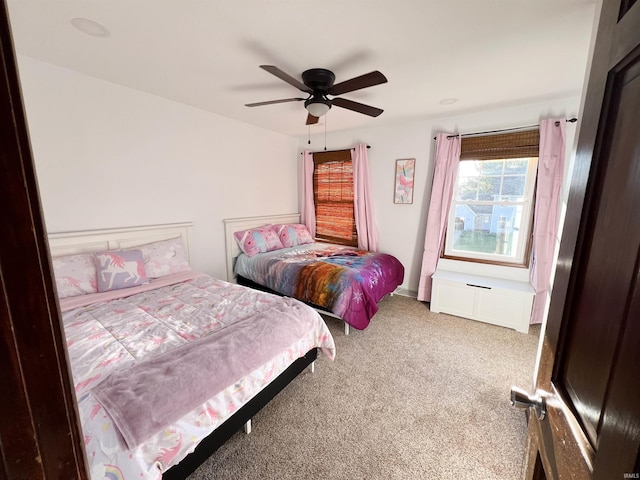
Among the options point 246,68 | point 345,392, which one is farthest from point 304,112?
point 345,392

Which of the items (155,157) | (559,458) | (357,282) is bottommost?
(357,282)

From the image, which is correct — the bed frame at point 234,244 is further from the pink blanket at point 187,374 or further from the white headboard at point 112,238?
the pink blanket at point 187,374

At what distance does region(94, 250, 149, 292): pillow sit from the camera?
218 centimetres

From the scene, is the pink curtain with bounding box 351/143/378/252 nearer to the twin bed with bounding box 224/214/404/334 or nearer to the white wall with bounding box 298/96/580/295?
the white wall with bounding box 298/96/580/295

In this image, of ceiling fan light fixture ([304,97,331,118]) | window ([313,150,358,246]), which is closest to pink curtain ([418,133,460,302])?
window ([313,150,358,246])

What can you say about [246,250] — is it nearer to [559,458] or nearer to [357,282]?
[357,282]

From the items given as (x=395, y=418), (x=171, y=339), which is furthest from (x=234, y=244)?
(x=395, y=418)

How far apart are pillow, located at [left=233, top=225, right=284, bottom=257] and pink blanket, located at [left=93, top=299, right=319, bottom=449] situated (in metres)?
1.89

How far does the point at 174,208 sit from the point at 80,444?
289 centimetres

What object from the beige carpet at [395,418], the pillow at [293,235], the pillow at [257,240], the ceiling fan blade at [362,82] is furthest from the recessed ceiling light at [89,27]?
the pillow at [293,235]

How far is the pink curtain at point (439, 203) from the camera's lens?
3.17m

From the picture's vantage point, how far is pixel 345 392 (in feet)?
6.35

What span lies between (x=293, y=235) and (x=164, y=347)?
2762 mm

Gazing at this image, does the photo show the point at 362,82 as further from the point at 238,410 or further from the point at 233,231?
the point at 233,231
